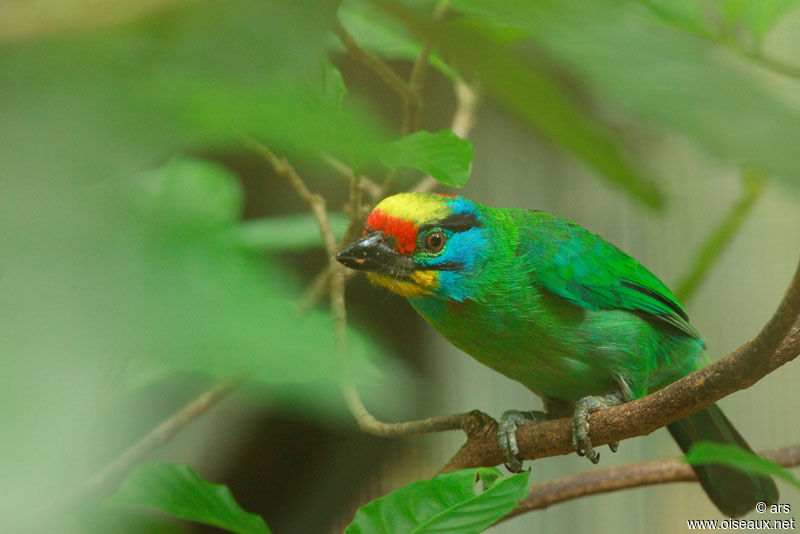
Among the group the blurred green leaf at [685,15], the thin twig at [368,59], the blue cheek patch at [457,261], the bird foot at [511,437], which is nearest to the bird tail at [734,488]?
the bird foot at [511,437]

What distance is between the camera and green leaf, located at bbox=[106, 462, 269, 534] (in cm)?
121

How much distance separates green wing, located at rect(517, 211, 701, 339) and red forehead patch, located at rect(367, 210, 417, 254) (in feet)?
1.02

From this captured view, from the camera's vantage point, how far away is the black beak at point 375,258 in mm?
1622

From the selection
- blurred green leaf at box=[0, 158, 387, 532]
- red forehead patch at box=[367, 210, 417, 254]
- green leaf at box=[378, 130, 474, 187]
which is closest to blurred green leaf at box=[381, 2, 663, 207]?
blurred green leaf at box=[0, 158, 387, 532]

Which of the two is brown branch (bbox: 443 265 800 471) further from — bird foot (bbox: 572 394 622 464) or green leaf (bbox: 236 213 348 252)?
green leaf (bbox: 236 213 348 252)

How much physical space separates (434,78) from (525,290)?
4.85 ft

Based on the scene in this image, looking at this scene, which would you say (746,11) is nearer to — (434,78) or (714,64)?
(714,64)

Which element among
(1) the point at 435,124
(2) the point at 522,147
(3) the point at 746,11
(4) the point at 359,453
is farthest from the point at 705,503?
(3) the point at 746,11

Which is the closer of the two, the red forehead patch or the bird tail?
the red forehead patch

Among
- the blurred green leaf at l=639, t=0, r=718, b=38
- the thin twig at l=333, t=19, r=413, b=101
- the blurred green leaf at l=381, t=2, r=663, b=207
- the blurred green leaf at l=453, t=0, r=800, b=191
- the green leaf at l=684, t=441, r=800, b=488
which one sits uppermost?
the blurred green leaf at l=453, t=0, r=800, b=191

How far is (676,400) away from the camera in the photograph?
1.22m

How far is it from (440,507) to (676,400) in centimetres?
40

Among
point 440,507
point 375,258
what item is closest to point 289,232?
point 375,258

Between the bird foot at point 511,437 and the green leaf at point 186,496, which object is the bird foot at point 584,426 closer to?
the bird foot at point 511,437
